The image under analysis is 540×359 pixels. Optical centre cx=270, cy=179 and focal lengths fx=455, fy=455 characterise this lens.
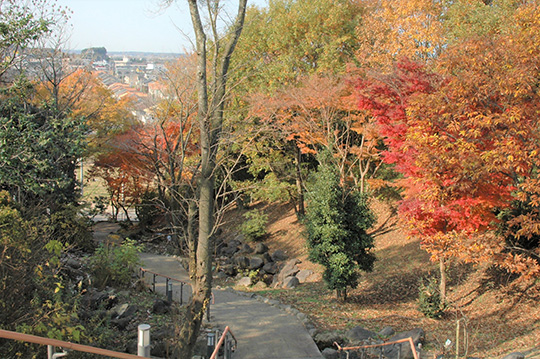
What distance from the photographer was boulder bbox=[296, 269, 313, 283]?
1726 centimetres

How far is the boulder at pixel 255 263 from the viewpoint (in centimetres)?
1978

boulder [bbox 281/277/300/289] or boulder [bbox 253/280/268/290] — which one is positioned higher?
boulder [bbox 281/277/300/289]

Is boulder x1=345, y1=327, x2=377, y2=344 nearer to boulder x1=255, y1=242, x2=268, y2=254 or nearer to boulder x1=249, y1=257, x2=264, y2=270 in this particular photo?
boulder x1=249, y1=257, x2=264, y2=270

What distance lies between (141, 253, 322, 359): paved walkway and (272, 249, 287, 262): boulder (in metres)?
7.21

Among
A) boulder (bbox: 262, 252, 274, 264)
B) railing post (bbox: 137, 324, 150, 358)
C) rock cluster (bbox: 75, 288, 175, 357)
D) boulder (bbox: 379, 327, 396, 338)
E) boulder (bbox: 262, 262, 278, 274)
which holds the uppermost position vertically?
railing post (bbox: 137, 324, 150, 358)

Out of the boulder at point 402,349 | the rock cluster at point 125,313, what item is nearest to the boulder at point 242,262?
the rock cluster at point 125,313

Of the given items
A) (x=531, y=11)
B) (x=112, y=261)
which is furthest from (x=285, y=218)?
(x=531, y=11)

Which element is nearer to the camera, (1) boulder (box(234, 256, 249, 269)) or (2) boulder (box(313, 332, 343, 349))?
(2) boulder (box(313, 332, 343, 349))

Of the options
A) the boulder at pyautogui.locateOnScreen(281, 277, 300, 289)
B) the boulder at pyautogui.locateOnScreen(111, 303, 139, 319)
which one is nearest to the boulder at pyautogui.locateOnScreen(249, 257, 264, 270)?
the boulder at pyautogui.locateOnScreen(281, 277, 300, 289)

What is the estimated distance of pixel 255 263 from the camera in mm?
19922

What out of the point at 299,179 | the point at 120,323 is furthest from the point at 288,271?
the point at 120,323

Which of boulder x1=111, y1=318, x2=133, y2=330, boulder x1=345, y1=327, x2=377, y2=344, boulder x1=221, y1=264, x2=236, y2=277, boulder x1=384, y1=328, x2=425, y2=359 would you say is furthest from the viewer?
boulder x1=221, y1=264, x2=236, y2=277

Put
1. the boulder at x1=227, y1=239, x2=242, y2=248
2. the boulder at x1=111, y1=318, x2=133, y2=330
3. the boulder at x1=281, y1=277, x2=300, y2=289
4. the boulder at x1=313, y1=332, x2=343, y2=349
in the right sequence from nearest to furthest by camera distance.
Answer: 1. the boulder at x1=111, y1=318, x2=133, y2=330
2. the boulder at x1=313, y1=332, x2=343, y2=349
3. the boulder at x1=281, y1=277, x2=300, y2=289
4. the boulder at x1=227, y1=239, x2=242, y2=248

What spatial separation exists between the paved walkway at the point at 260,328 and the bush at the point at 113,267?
1.77 meters
